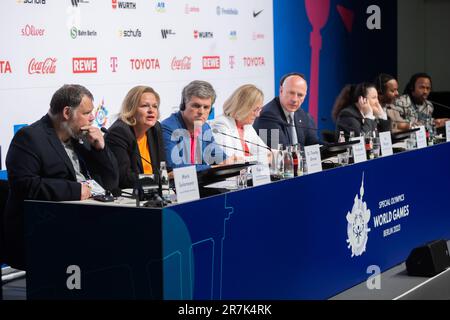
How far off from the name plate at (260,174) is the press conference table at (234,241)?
49 millimetres

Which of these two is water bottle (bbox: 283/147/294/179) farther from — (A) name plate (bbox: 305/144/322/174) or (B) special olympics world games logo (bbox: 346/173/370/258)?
(B) special olympics world games logo (bbox: 346/173/370/258)

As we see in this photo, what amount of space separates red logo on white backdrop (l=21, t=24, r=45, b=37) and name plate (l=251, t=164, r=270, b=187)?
2.15m

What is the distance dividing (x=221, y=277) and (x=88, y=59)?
108 inches

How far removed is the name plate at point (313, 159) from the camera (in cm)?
353

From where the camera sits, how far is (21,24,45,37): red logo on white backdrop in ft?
15.7

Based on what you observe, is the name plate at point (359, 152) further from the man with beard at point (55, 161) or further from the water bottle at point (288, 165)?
the man with beard at point (55, 161)

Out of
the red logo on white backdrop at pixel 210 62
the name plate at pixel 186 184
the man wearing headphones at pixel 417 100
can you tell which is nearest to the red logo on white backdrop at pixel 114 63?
the red logo on white backdrop at pixel 210 62

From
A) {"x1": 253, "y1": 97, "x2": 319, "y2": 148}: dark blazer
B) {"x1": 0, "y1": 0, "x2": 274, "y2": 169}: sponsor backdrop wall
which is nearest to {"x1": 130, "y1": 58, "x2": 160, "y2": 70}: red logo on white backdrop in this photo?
{"x1": 0, "y1": 0, "x2": 274, "y2": 169}: sponsor backdrop wall

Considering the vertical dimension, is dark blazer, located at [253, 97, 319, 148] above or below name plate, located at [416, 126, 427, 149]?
above

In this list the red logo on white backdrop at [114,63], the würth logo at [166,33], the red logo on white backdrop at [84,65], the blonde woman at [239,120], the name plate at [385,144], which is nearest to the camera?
the name plate at [385,144]

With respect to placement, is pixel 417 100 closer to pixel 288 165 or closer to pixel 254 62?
pixel 254 62

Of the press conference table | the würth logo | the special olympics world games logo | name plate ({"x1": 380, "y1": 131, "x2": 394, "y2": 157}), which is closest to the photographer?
the press conference table

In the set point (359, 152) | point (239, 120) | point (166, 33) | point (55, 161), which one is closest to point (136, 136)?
point (239, 120)

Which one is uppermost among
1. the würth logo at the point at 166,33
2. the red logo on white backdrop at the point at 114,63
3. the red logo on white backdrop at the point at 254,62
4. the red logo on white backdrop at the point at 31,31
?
the würth logo at the point at 166,33
